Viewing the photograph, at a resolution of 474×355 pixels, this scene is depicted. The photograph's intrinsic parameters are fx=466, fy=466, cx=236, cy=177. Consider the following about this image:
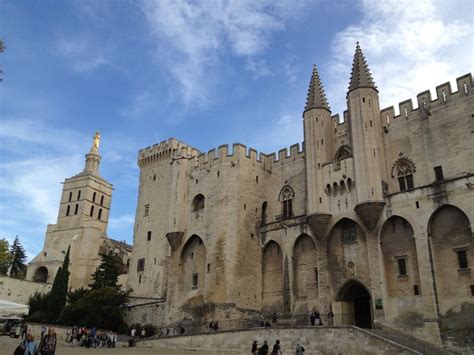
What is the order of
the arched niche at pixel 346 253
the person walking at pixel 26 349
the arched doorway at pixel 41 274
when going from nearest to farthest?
1. the person walking at pixel 26 349
2. the arched niche at pixel 346 253
3. the arched doorway at pixel 41 274

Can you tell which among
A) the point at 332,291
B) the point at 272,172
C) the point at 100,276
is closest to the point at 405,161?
the point at 332,291

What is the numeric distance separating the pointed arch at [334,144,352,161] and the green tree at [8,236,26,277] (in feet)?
142

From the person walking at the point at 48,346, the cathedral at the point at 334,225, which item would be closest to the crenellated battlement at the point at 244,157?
the cathedral at the point at 334,225

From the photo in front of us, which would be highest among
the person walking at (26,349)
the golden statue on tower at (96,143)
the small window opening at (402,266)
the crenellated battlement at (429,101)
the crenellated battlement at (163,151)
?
the golden statue on tower at (96,143)

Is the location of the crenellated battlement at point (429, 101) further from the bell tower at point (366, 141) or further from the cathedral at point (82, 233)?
the cathedral at point (82, 233)

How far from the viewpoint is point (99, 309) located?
105ft

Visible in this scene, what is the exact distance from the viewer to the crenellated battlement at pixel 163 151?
38594 millimetres

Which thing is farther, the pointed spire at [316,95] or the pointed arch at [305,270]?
the pointed spire at [316,95]

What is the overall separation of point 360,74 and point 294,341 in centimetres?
1597

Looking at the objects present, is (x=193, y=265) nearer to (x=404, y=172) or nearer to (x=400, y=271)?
(x=400, y=271)

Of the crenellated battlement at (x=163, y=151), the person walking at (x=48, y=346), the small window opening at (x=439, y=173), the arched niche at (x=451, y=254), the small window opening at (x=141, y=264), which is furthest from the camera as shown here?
the crenellated battlement at (x=163, y=151)

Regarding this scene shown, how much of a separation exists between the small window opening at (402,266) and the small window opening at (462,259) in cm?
269

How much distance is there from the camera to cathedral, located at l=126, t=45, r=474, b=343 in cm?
2206

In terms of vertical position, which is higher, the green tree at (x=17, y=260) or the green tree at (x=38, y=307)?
the green tree at (x=17, y=260)
